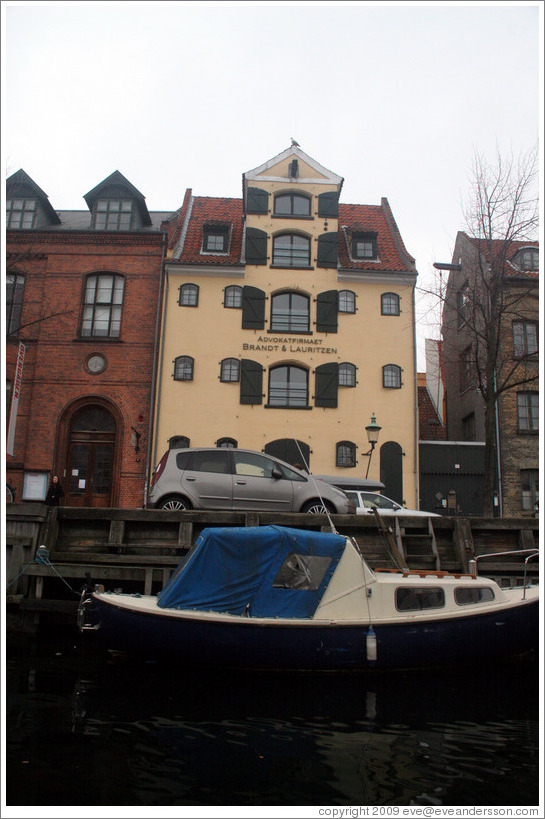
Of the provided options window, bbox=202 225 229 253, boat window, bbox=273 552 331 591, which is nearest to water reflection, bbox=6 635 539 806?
boat window, bbox=273 552 331 591

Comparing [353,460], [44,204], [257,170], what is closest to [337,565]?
[353,460]

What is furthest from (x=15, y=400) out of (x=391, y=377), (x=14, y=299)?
(x=391, y=377)

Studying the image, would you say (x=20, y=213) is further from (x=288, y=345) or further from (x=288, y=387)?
(x=288, y=387)

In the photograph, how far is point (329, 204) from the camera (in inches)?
1000

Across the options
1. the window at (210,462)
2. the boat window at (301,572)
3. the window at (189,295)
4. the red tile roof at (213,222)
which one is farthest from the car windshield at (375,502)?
the red tile roof at (213,222)

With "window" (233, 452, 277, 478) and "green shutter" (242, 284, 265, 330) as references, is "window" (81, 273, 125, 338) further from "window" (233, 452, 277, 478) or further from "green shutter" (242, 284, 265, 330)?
"window" (233, 452, 277, 478)

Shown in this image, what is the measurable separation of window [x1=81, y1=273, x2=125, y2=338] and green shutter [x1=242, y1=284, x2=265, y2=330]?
16.4 feet

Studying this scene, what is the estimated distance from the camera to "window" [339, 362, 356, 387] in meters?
23.5

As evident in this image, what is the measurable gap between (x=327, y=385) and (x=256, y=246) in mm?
6603

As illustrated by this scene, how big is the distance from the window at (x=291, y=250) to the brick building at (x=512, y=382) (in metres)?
6.41

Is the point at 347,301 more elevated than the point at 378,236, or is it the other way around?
the point at 378,236

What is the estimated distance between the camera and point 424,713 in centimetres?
881

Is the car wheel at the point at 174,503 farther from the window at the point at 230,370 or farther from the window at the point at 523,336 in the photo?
the window at the point at 523,336

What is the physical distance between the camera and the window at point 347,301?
24359 mm
